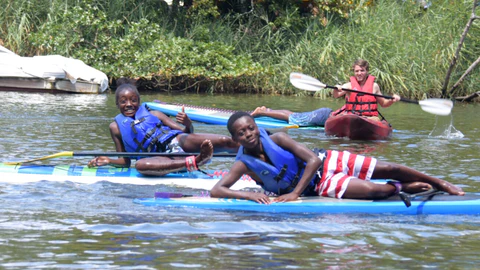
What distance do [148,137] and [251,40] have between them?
1192cm

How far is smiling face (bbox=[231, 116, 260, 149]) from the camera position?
5.39 metres

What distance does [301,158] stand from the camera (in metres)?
5.49

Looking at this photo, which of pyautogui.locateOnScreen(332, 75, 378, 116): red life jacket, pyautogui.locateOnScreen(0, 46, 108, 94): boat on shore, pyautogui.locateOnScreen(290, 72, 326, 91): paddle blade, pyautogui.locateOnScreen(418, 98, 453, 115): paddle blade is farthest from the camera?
pyautogui.locateOnScreen(0, 46, 108, 94): boat on shore

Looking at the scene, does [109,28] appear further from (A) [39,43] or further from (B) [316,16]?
(B) [316,16]

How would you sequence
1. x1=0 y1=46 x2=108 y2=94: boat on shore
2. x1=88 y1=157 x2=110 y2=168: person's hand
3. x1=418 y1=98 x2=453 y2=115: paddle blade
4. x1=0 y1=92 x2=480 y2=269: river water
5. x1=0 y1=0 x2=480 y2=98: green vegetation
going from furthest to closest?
x1=0 y1=0 x2=480 y2=98: green vegetation → x1=0 y1=46 x2=108 y2=94: boat on shore → x1=418 y1=98 x2=453 y2=115: paddle blade → x1=88 y1=157 x2=110 y2=168: person's hand → x1=0 y1=92 x2=480 y2=269: river water

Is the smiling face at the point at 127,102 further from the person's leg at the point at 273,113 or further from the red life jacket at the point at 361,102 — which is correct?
the person's leg at the point at 273,113

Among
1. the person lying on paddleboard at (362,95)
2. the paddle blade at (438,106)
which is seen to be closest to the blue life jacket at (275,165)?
the paddle blade at (438,106)

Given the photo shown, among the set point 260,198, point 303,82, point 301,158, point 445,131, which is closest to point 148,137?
point 260,198

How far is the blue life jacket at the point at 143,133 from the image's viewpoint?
6.93 meters

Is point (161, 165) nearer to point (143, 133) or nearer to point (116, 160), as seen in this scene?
point (143, 133)

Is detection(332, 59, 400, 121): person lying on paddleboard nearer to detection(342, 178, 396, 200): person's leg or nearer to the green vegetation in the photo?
detection(342, 178, 396, 200): person's leg

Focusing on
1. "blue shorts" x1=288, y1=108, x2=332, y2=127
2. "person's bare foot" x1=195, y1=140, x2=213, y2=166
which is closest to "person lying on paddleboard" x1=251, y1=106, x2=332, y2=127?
"blue shorts" x1=288, y1=108, x2=332, y2=127

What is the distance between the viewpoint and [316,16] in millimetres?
18375

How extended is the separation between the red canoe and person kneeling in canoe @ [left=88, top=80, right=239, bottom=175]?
136 inches
